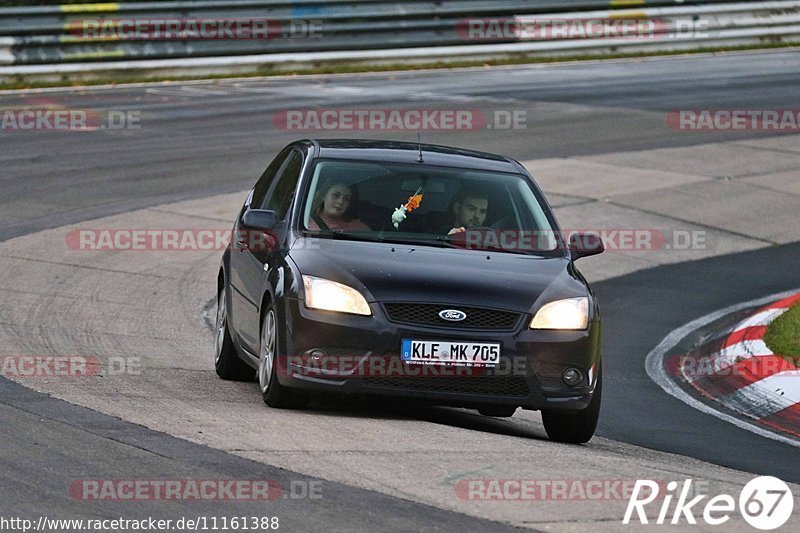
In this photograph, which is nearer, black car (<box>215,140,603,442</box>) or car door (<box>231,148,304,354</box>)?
black car (<box>215,140,603,442</box>)

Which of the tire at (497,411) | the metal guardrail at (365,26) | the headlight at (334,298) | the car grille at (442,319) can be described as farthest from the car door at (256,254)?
the metal guardrail at (365,26)

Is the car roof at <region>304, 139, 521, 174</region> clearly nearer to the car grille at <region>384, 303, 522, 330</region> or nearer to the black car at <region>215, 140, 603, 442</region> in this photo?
the black car at <region>215, 140, 603, 442</region>

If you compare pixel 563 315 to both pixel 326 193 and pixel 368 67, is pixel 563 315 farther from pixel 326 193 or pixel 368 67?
pixel 368 67

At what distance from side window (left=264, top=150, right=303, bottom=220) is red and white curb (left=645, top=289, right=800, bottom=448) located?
10.8ft

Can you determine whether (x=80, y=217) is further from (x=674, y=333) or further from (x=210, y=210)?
(x=674, y=333)

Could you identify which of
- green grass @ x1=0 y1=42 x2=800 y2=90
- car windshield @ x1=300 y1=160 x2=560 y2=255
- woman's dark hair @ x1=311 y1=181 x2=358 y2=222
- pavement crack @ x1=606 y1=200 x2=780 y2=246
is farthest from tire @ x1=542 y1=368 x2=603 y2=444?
green grass @ x1=0 y1=42 x2=800 y2=90

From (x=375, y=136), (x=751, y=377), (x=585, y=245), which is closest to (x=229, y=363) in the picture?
(x=585, y=245)

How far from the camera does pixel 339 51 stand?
96.9 feet

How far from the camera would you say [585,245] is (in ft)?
31.0

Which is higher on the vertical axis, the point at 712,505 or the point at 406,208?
the point at 406,208

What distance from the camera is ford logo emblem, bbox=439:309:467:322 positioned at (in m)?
8.46

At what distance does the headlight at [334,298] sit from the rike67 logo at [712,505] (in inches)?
75.9

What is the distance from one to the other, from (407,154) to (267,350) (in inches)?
67.7

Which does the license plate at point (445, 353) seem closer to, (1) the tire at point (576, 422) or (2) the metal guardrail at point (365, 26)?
(1) the tire at point (576, 422)
